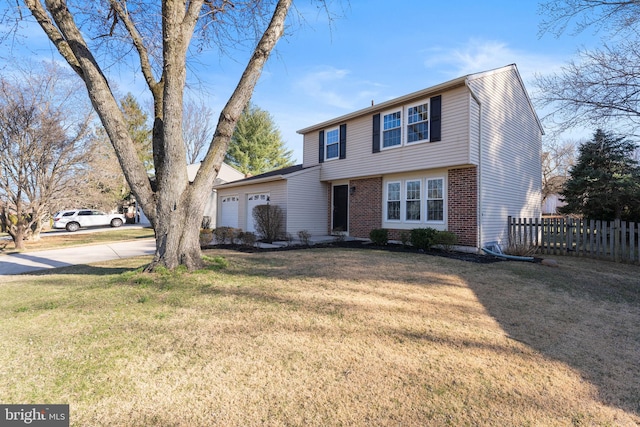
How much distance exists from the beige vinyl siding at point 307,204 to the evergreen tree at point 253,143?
1900 centimetres

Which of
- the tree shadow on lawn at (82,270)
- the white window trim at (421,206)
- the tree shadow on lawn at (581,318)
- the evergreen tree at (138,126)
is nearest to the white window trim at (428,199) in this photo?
the white window trim at (421,206)

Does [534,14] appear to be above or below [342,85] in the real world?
above

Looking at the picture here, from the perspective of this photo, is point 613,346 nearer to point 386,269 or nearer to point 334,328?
point 334,328

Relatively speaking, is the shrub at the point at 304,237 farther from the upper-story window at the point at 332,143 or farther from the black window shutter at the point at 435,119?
the black window shutter at the point at 435,119

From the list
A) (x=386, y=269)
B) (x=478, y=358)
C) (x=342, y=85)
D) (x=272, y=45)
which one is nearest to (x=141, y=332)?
(x=478, y=358)

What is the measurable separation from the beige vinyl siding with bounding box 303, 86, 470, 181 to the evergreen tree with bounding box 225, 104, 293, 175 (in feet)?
58.5

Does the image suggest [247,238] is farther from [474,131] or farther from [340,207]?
[474,131]

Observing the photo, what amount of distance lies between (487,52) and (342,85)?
526 cm

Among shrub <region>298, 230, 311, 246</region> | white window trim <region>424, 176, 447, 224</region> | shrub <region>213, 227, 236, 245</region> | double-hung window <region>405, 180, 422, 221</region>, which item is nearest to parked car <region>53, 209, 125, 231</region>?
shrub <region>213, 227, 236, 245</region>

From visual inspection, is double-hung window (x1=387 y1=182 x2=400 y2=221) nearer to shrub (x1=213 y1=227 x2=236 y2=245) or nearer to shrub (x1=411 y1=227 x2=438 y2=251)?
shrub (x1=411 y1=227 x2=438 y2=251)

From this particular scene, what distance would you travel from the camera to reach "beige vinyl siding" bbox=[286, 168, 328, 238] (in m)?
13.3

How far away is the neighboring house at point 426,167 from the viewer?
978 cm

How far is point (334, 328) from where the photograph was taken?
3.58m

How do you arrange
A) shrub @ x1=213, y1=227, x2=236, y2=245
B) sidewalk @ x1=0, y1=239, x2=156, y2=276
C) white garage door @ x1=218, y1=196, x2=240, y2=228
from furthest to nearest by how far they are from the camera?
1. white garage door @ x1=218, y1=196, x2=240, y2=228
2. shrub @ x1=213, y1=227, x2=236, y2=245
3. sidewalk @ x1=0, y1=239, x2=156, y2=276
